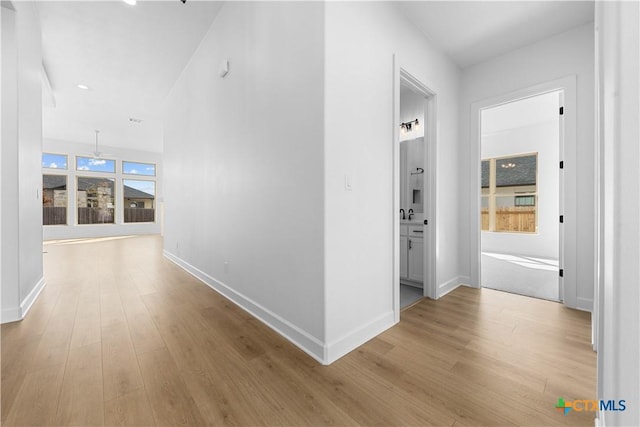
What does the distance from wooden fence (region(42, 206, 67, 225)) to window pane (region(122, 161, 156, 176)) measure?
2.24 meters

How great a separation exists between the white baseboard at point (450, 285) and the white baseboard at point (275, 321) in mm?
1945

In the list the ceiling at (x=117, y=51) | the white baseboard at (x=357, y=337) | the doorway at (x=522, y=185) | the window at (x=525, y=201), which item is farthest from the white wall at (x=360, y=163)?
the window at (x=525, y=201)

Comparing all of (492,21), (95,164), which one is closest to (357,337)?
(492,21)

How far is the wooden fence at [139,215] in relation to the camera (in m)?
9.55

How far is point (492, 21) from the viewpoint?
2.72 metres

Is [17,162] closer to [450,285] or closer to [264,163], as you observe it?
[264,163]

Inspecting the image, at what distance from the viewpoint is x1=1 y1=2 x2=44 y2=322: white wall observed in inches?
89.2

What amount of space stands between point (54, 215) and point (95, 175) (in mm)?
1733

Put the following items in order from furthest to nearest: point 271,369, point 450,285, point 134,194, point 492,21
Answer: point 134,194 → point 450,285 → point 492,21 → point 271,369

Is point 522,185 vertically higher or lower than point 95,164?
lower

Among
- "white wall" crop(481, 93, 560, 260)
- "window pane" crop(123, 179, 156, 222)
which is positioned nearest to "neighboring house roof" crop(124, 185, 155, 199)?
"window pane" crop(123, 179, 156, 222)

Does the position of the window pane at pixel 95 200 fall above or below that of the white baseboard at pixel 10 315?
above

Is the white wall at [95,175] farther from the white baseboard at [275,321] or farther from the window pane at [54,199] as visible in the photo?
the white baseboard at [275,321]

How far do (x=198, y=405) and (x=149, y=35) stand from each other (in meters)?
4.27
